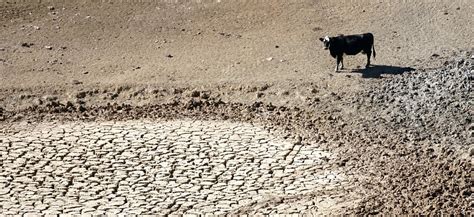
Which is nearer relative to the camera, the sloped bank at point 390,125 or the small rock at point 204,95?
the sloped bank at point 390,125

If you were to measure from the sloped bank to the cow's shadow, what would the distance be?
1.23 feet

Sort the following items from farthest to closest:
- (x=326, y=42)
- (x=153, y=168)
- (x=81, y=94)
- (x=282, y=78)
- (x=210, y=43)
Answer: (x=210, y=43)
(x=326, y=42)
(x=282, y=78)
(x=81, y=94)
(x=153, y=168)

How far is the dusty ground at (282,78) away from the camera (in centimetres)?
1413

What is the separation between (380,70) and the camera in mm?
18812

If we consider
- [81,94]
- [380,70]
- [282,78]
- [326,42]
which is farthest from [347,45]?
[81,94]

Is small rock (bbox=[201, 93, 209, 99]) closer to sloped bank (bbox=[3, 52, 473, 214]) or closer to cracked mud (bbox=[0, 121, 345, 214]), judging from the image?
sloped bank (bbox=[3, 52, 473, 214])

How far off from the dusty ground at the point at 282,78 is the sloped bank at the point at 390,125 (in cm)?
3

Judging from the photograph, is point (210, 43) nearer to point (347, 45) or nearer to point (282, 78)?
point (282, 78)

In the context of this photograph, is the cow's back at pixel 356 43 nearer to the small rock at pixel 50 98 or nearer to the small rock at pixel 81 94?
the small rock at pixel 81 94

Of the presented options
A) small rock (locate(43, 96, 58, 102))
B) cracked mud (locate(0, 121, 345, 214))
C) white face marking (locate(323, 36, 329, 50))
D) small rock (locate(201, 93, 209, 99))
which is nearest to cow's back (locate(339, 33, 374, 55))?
white face marking (locate(323, 36, 329, 50))

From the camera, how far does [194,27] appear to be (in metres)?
21.7

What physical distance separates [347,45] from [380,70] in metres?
0.82

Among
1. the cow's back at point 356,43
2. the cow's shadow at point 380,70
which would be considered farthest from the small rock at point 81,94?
the cow's shadow at point 380,70

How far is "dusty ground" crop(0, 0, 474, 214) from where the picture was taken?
14.1m
